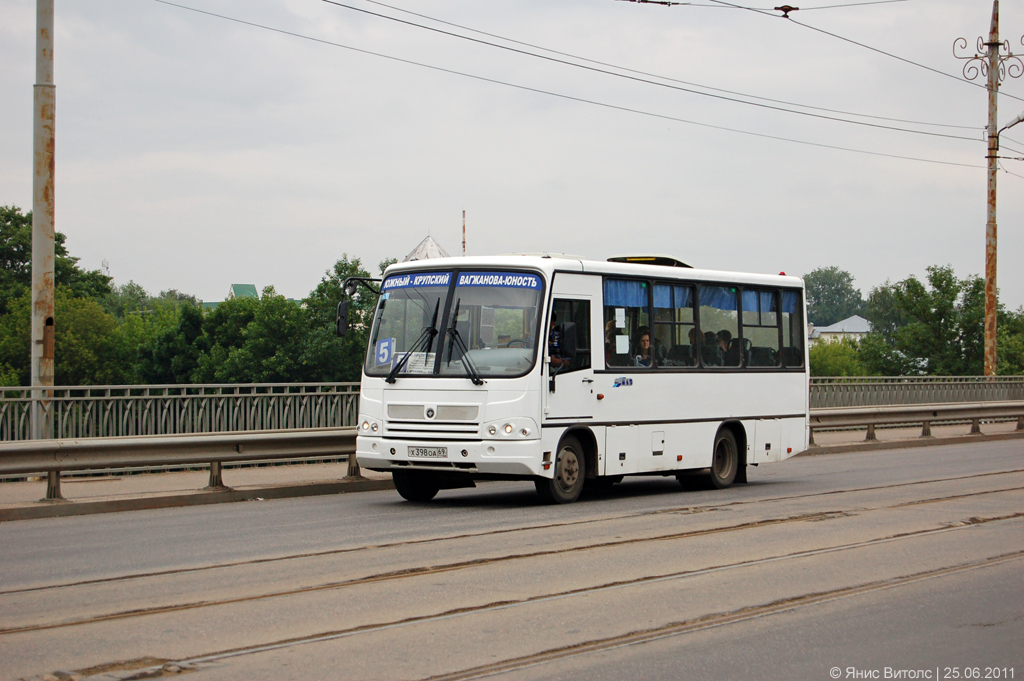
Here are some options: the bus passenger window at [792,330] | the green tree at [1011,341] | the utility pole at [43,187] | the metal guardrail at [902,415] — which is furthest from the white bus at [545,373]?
the green tree at [1011,341]

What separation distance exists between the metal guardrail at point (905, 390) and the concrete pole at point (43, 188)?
19366mm

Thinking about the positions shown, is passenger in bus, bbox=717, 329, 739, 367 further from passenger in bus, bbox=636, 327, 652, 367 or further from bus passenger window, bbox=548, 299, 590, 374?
bus passenger window, bbox=548, 299, 590, 374

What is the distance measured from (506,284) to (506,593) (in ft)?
20.0

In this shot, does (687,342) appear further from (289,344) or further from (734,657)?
(289,344)

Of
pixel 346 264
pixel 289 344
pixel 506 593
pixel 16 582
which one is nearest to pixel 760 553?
pixel 506 593

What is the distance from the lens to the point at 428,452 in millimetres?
13234

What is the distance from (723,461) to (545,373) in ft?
15.0

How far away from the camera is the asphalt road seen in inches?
239

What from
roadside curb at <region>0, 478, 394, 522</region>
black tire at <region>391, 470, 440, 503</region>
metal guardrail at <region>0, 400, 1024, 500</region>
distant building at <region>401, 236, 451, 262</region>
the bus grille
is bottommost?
roadside curb at <region>0, 478, 394, 522</region>

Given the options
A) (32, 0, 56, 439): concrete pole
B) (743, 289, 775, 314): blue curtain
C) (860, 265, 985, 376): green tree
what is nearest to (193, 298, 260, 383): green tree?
(860, 265, 985, 376): green tree

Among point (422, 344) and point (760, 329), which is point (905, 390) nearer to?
point (760, 329)

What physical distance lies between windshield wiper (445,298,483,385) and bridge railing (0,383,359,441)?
6877mm

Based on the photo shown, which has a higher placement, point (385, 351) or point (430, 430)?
point (385, 351)

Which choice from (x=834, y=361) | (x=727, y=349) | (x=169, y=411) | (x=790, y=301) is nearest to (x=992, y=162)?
(x=790, y=301)
